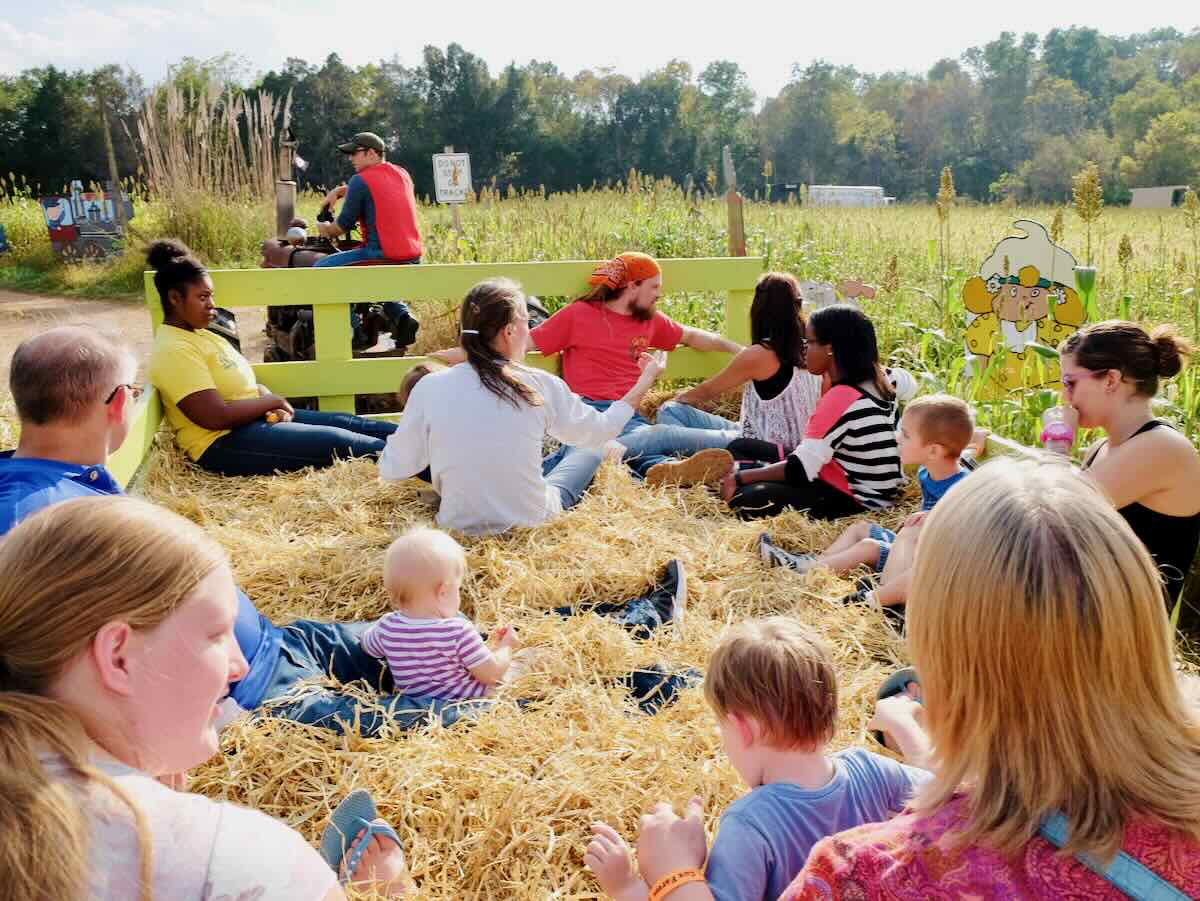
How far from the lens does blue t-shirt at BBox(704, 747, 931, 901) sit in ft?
5.65

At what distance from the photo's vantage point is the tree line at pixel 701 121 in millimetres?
29344

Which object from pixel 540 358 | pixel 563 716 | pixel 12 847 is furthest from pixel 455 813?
pixel 540 358

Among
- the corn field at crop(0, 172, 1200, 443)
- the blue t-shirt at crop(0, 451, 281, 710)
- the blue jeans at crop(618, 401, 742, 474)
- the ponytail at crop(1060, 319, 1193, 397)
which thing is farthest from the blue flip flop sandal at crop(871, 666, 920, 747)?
the corn field at crop(0, 172, 1200, 443)

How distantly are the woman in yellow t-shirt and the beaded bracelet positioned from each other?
3.80 metres

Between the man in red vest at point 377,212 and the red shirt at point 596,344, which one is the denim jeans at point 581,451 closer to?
the red shirt at point 596,344

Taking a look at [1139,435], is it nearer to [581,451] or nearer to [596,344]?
[581,451]

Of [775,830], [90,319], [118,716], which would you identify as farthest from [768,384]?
[90,319]

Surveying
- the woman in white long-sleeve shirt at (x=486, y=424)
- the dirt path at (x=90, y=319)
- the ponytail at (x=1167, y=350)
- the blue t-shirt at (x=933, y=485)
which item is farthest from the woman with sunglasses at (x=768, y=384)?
the dirt path at (x=90, y=319)

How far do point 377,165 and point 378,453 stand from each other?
119 inches

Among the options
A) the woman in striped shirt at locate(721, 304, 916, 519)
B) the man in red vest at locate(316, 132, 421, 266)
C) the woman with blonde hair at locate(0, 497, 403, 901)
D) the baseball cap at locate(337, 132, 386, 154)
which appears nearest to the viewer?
the woman with blonde hair at locate(0, 497, 403, 901)

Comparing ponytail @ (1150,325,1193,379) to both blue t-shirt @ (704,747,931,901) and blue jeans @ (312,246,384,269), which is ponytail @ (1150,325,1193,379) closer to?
blue t-shirt @ (704,747,931,901)

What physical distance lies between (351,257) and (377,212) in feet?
1.28

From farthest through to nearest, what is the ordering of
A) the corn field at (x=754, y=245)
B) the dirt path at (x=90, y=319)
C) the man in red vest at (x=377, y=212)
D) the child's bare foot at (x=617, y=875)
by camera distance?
the dirt path at (x=90, y=319) → the man in red vest at (x=377, y=212) → the corn field at (x=754, y=245) → the child's bare foot at (x=617, y=875)

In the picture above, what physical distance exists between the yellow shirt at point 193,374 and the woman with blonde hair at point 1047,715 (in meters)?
4.44
